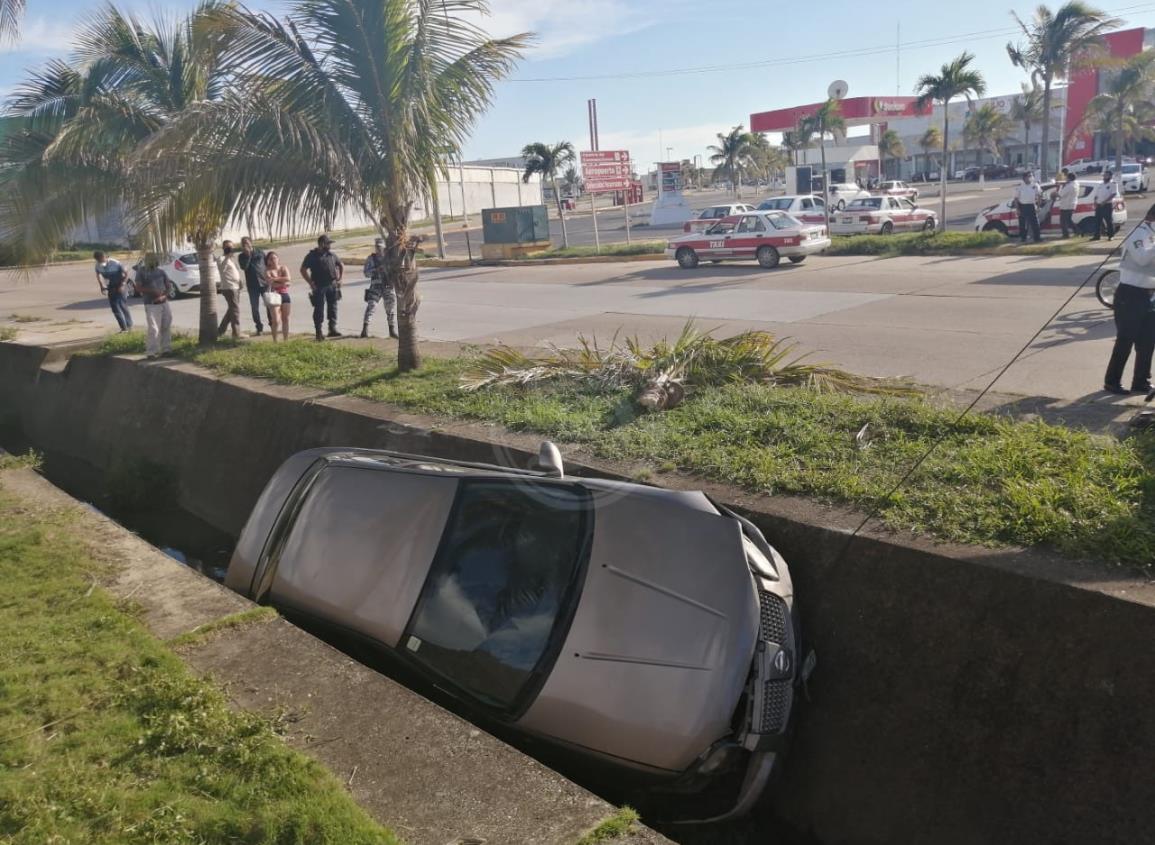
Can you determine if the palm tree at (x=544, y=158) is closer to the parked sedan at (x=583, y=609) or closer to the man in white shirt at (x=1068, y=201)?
the man in white shirt at (x=1068, y=201)

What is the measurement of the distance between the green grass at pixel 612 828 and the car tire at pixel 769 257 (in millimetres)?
20117

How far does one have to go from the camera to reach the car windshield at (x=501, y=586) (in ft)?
14.5

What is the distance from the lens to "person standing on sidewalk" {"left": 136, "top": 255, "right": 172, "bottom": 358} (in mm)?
13172

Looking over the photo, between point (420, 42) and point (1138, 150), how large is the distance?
230 ft

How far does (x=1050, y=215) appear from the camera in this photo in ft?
73.3

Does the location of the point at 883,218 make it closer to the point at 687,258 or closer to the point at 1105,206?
the point at 687,258

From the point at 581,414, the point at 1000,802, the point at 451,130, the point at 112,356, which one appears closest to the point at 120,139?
the point at 112,356

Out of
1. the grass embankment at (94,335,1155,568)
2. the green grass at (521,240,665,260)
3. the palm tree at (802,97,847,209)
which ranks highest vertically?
the palm tree at (802,97,847,209)

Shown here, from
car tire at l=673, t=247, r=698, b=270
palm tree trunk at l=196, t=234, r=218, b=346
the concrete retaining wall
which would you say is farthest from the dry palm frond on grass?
car tire at l=673, t=247, r=698, b=270

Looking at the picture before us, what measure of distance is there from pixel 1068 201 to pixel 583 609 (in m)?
21.2

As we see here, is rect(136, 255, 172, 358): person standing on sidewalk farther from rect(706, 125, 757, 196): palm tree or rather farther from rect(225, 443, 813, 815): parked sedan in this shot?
rect(706, 125, 757, 196): palm tree

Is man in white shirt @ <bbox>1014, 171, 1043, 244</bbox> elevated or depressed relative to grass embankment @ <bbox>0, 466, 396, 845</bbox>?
elevated

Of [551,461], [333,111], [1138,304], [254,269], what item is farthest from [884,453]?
[254,269]

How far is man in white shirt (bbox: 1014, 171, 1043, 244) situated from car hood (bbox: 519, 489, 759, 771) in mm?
20205
